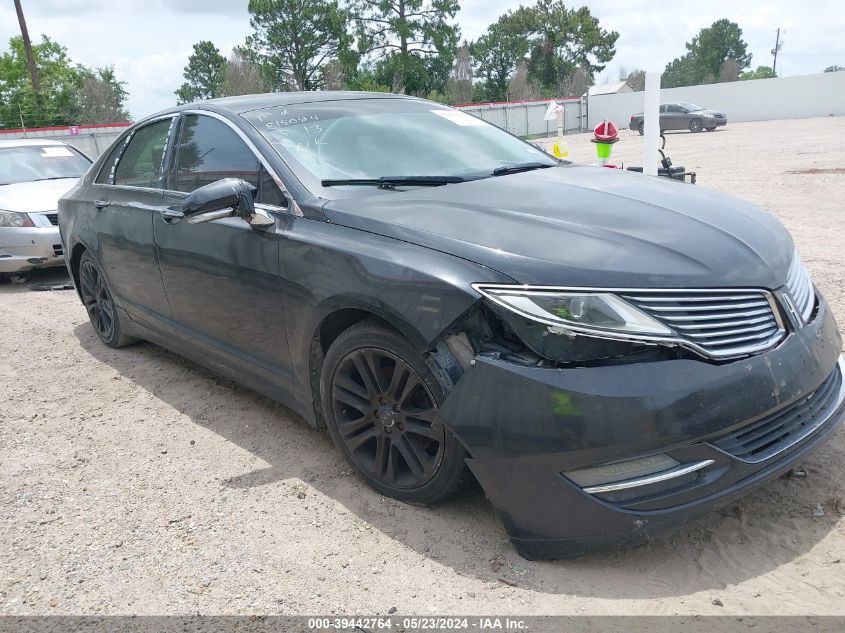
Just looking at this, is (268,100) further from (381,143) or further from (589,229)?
(589,229)

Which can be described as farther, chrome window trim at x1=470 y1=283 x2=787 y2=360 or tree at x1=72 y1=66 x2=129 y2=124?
tree at x1=72 y1=66 x2=129 y2=124

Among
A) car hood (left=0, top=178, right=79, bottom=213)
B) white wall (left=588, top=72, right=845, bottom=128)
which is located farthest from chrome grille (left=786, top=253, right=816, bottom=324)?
white wall (left=588, top=72, right=845, bottom=128)

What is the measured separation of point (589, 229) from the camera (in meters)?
2.60

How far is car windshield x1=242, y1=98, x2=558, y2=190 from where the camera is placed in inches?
133

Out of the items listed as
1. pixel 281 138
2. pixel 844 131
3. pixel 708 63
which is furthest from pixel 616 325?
pixel 708 63

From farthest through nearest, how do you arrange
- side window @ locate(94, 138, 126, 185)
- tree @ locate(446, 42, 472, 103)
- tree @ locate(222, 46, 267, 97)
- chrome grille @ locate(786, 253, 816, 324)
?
1. tree @ locate(446, 42, 472, 103)
2. tree @ locate(222, 46, 267, 97)
3. side window @ locate(94, 138, 126, 185)
4. chrome grille @ locate(786, 253, 816, 324)

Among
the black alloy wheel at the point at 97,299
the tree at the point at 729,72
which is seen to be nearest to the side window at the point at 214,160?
the black alloy wheel at the point at 97,299

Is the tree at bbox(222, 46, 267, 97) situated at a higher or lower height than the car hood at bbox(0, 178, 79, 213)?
higher

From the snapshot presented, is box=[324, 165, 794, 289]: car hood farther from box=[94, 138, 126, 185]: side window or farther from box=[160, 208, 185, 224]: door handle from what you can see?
box=[94, 138, 126, 185]: side window

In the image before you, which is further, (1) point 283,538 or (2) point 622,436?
(1) point 283,538

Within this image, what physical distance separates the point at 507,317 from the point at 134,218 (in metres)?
2.94

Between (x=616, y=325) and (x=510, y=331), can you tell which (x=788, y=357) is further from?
(x=510, y=331)

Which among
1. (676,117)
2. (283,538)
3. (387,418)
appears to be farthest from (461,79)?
(283,538)

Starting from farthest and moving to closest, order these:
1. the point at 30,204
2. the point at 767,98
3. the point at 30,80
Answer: the point at 30,80, the point at 767,98, the point at 30,204
